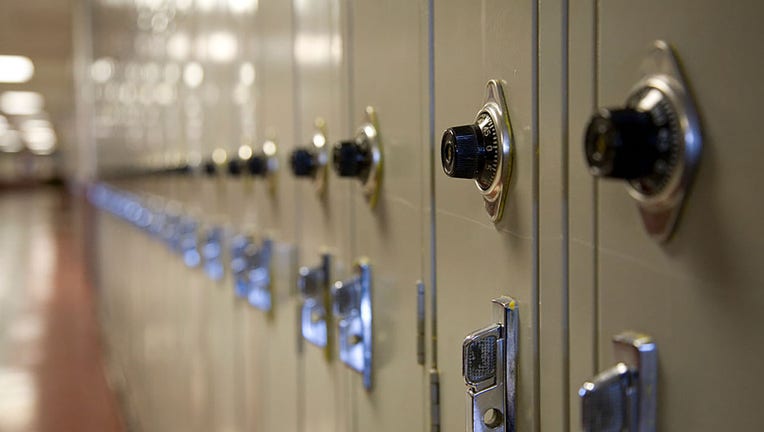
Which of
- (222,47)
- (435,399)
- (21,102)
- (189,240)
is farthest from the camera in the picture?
(21,102)

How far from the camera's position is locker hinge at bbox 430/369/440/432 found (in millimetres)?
917

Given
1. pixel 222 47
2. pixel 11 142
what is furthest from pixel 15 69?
pixel 11 142

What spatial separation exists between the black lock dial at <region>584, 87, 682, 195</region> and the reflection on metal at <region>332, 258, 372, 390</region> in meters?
0.67

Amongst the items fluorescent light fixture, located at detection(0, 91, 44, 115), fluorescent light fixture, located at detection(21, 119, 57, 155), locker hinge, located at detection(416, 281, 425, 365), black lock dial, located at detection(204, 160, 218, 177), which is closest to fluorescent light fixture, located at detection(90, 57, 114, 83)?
black lock dial, located at detection(204, 160, 218, 177)

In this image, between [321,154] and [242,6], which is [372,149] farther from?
[242,6]

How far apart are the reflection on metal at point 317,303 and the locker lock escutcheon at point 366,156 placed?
0.28 meters

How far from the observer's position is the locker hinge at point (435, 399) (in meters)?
0.92

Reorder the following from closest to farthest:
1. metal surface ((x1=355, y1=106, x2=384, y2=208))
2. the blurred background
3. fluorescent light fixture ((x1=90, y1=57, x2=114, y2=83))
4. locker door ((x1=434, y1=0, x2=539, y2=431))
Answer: locker door ((x1=434, y1=0, x2=539, y2=431))
metal surface ((x1=355, y1=106, x2=384, y2=208))
fluorescent light fixture ((x1=90, y1=57, x2=114, y2=83))
the blurred background

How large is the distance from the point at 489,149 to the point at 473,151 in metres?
0.02

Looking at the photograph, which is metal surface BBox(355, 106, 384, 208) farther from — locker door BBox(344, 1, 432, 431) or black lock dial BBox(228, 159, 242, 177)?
black lock dial BBox(228, 159, 242, 177)

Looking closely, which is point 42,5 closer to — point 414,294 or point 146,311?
point 146,311

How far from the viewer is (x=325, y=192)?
4.37 ft

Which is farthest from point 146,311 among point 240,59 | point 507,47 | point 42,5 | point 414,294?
point 42,5

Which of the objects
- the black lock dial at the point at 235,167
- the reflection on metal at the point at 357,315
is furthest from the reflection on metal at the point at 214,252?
the reflection on metal at the point at 357,315
